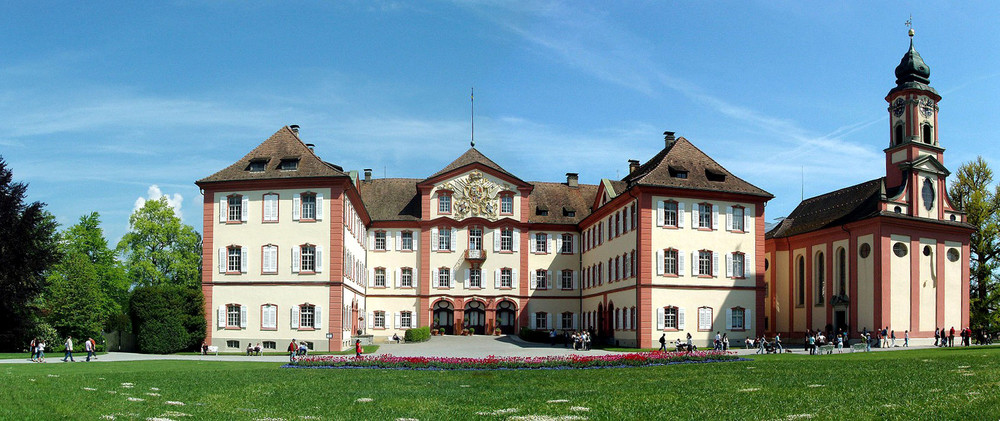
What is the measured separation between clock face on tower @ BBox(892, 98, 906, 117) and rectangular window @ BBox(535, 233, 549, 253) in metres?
25.7

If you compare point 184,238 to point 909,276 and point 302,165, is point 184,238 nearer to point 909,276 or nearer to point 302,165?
point 302,165

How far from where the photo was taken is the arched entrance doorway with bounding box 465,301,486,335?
217 feet

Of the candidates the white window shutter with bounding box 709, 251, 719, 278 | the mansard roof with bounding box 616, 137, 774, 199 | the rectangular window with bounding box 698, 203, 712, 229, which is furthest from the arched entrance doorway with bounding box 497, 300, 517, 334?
the rectangular window with bounding box 698, 203, 712, 229

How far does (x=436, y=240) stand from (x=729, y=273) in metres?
22.1

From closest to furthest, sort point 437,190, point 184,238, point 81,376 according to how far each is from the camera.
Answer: point 81,376
point 437,190
point 184,238

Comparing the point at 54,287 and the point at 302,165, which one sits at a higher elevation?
the point at 302,165

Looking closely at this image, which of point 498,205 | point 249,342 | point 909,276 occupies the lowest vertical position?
point 249,342

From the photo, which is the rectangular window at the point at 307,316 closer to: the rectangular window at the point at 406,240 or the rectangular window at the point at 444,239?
the rectangular window at the point at 406,240

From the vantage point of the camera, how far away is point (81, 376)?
26938mm

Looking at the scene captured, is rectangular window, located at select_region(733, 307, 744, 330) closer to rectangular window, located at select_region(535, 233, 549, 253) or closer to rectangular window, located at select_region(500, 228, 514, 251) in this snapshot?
rectangular window, located at select_region(535, 233, 549, 253)

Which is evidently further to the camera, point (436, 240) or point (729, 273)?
point (436, 240)

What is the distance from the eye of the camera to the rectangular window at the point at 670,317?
171 ft

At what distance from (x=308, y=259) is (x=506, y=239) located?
19123mm

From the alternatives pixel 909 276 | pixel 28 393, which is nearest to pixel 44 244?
pixel 28 393
